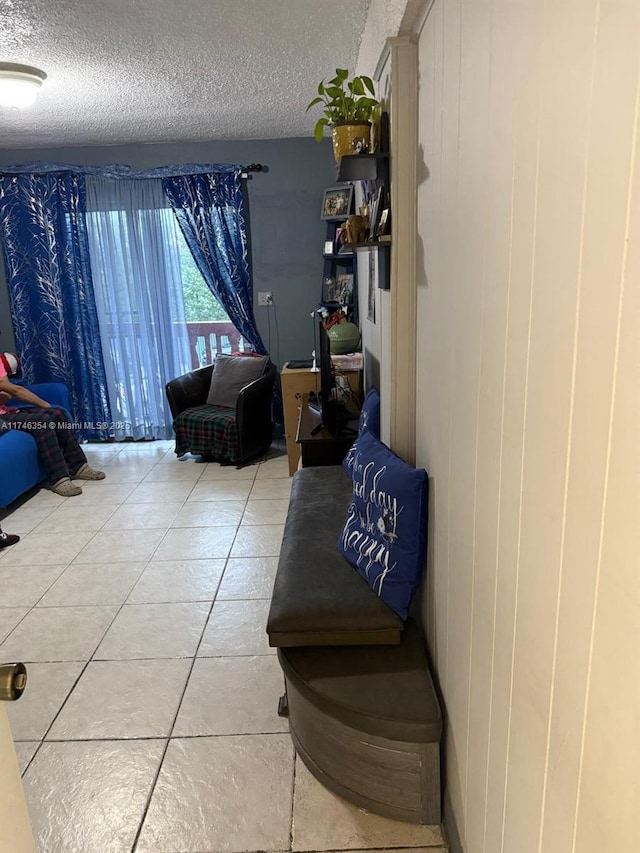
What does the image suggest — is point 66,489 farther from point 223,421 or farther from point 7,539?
point 223,421

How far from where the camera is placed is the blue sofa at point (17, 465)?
3.88 metres

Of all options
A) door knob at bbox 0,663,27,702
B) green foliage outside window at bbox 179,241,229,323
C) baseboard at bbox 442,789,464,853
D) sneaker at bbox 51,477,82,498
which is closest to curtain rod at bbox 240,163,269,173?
green foliage outside window at bbox 179,241,229,323

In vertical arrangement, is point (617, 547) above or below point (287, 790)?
above

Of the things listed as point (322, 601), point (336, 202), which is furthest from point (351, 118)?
point (336, 202)

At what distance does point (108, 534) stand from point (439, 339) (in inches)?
106

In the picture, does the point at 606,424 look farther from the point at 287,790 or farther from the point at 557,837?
the point at 287,790

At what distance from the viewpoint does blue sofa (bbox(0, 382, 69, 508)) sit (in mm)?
3875

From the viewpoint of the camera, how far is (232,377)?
16.3ft

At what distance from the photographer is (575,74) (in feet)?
2.32

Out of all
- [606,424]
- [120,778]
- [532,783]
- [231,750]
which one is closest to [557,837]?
[532,783]

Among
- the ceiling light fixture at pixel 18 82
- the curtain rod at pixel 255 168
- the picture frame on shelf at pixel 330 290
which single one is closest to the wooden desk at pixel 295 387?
the picture frame on shelf at pixel 330 290

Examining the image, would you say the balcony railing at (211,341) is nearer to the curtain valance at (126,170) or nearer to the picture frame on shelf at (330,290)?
the picture frame on shelf at (330,290)

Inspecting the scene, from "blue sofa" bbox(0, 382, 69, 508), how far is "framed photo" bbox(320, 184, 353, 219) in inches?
104

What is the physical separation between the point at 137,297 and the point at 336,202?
183cm
